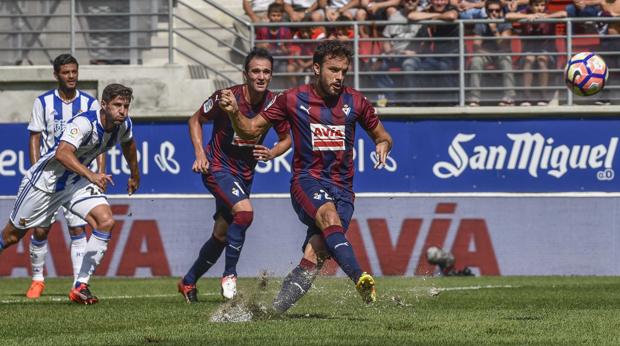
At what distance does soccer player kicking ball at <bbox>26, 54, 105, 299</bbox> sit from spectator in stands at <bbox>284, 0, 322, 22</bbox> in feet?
21.3

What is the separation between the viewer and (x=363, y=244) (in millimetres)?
18375

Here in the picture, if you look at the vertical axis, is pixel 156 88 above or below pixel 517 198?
above

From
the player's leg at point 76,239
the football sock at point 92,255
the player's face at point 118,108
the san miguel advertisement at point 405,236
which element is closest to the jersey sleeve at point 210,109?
the player's face at point 118,108

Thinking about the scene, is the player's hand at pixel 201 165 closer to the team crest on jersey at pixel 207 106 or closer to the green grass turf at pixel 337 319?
the team crest on jersey at pixel 207 106

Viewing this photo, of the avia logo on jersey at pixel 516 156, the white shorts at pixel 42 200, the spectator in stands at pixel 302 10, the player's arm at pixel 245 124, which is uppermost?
the spectator in stands at pixel 302 10

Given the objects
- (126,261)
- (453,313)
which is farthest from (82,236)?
(453,313)

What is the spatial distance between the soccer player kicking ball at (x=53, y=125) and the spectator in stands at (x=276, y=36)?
5.99 m

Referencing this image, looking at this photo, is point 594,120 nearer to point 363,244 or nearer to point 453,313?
point 363,244

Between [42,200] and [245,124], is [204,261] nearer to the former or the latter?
[42,200]

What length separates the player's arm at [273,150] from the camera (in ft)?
31.8

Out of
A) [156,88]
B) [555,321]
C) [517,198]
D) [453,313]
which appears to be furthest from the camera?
[156,88]

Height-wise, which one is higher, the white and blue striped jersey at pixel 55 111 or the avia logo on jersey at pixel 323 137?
the avia logo on jersey at pixel 323 137

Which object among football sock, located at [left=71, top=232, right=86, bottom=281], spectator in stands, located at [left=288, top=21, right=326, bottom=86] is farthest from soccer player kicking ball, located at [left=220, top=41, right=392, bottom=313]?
spectator in stands, located at [left=288, top=21, right=326, bottom=86]

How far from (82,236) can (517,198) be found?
6831 millimetres
